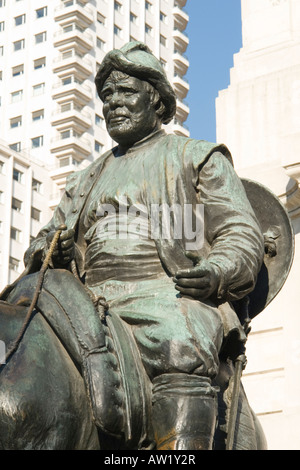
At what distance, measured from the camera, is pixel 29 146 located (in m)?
76.1

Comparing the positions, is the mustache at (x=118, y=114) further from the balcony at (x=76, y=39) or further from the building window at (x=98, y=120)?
the balcony at (x=76, y=39)

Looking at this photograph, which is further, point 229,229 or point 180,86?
point 180,86

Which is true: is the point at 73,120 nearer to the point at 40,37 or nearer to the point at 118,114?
the point at 40,37

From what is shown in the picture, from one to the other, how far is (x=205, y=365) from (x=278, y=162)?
26.0 ft

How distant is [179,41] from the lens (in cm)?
8325

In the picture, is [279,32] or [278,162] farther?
[279,32]

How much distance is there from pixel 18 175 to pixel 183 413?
2550 inches

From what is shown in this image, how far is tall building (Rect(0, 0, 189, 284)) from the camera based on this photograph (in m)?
75.2

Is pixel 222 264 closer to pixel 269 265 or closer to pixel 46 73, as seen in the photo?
pixel 269 265

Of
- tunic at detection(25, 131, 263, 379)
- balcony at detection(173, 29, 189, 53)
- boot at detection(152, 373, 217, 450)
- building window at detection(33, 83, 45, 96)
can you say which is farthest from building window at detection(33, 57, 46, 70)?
boot at detection(152, 373, 217, 450)

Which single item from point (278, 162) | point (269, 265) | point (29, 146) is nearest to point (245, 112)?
point (278, 162)

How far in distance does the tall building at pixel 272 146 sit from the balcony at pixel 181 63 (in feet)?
219

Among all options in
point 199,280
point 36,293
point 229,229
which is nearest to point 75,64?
point 229,229

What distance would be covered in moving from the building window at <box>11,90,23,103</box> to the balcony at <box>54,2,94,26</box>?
562cm
